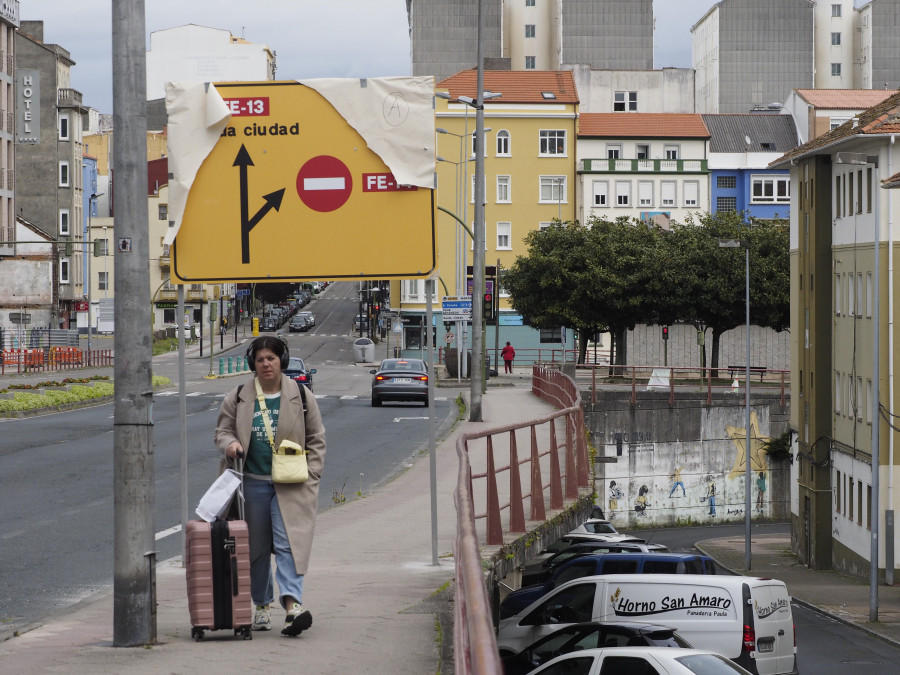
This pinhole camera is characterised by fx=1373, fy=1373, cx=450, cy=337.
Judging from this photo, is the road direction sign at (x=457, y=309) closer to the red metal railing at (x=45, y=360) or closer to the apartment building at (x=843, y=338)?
the apartment building at (x=843, y=338)

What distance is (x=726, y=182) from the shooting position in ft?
309

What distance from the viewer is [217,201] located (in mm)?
9352

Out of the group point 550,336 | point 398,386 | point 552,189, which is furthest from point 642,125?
point 398,386

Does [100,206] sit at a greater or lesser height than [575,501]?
greater

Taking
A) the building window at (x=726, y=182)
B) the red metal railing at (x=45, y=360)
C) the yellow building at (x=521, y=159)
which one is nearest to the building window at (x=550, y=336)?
the yellow building at (x=521, y=159)

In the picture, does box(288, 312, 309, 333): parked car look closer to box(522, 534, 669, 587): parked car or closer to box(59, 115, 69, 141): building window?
box(59, 115, 69, 141): building window

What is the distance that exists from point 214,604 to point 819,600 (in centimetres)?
3733

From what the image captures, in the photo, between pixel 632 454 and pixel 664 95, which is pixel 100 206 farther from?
pixel 632 454

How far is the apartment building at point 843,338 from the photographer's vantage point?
145 ft

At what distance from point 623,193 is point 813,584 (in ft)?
165

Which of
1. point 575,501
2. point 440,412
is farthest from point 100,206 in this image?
point 575,501

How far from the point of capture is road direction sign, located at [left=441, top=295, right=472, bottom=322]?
3834 centimetres

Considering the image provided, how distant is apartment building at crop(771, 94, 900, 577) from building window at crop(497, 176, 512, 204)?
125 ft

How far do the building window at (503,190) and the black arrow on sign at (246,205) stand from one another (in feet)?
272
